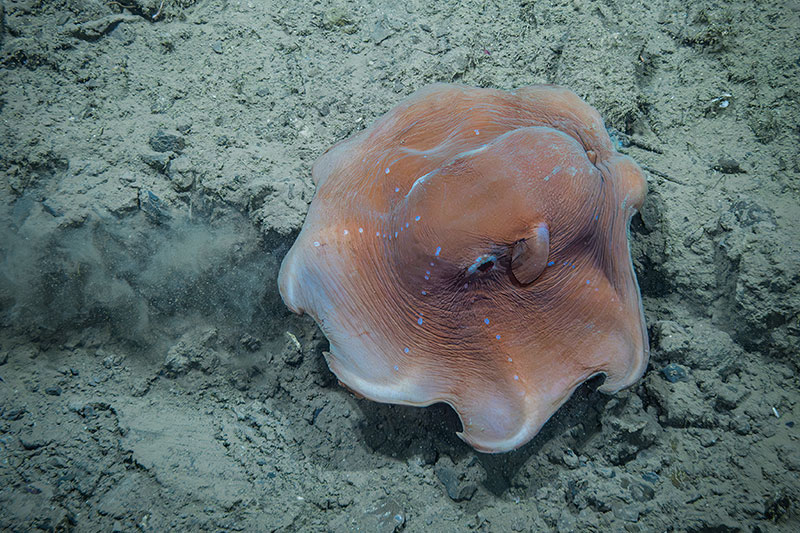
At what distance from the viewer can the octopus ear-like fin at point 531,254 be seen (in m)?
2.15

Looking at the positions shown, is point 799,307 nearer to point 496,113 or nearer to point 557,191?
point 557,191

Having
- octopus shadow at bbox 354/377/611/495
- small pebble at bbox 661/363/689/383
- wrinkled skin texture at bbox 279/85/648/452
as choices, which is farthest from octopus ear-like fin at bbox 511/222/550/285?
small pebble at bbox 661/363/689/383

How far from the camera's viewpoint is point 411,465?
3049 millimetres

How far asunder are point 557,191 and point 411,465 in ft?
7.15

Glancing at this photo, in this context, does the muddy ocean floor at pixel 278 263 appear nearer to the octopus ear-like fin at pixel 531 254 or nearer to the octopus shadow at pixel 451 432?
the octopus shadow at pixel 451 432

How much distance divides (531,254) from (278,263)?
207 centimetres

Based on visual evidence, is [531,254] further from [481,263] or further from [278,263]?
[278,263]

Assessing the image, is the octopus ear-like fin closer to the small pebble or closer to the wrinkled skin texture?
the wrinkled skin texture

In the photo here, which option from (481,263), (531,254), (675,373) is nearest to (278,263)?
(481,263)

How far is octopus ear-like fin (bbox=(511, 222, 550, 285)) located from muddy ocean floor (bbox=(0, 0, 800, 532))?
4.15 ft

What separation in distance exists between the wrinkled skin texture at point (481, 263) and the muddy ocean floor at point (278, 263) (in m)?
0.65

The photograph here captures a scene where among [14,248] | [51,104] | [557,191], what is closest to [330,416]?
[557,191]

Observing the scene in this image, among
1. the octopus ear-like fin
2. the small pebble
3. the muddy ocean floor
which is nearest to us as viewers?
the octopus ear-like fin

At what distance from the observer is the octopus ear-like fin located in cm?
215
